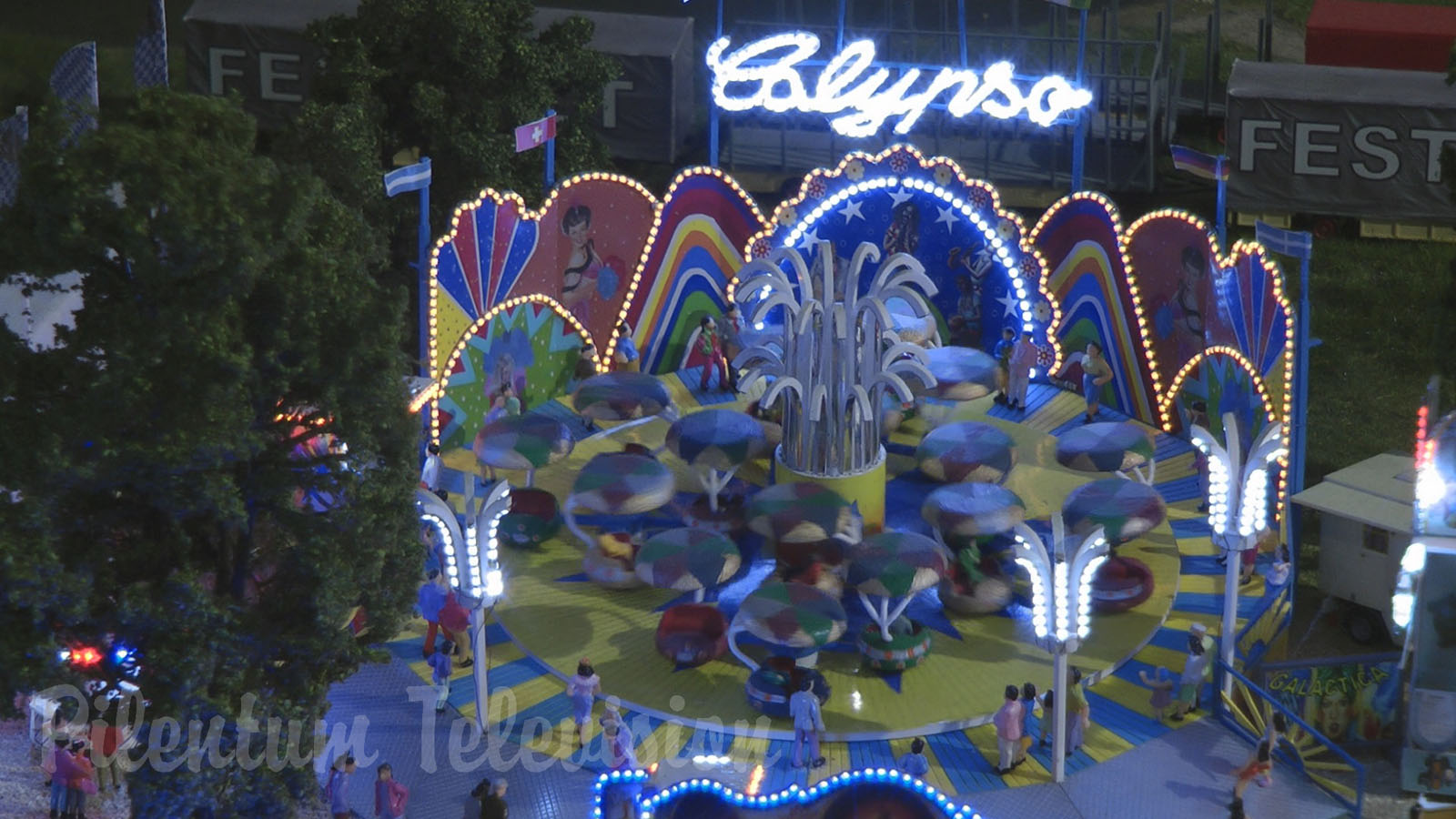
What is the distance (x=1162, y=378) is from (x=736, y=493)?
25.1ft

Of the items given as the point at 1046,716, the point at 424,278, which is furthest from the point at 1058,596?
the point at 424,278

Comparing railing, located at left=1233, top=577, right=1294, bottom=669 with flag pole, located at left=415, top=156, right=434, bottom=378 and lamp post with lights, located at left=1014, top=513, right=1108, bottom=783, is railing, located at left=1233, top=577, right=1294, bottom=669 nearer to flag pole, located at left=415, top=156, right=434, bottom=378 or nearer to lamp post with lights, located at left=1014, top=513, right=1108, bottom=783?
lamp post with lights, located at left=1014, top=513, right=1108, bottom=783

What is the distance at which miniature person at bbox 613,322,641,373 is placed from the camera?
32094 mm

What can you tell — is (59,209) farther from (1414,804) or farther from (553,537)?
(1414,804)

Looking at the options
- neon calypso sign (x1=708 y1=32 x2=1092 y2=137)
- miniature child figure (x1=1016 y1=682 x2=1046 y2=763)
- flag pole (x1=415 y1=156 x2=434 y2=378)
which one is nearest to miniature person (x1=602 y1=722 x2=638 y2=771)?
miniature child figure (x1=1016 y1=682 x2=1046 y2=763)

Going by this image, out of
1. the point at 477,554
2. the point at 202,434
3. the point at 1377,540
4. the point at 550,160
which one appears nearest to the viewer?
the point at 202,434

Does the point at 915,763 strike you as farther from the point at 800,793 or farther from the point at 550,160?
the point at 550,160

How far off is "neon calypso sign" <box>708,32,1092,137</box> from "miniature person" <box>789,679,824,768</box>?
42.5 ft

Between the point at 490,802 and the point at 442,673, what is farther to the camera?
the point at 442,673

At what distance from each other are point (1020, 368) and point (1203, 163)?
482cm

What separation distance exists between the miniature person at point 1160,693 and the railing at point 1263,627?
101 centimetres

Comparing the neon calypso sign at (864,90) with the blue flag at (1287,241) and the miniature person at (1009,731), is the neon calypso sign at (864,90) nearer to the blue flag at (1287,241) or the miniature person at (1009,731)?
the blue flag at (1287,241)

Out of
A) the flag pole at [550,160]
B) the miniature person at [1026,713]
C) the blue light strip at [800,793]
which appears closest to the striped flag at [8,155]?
the flag pole at [550,160]

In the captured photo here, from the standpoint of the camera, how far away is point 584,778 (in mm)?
22438
